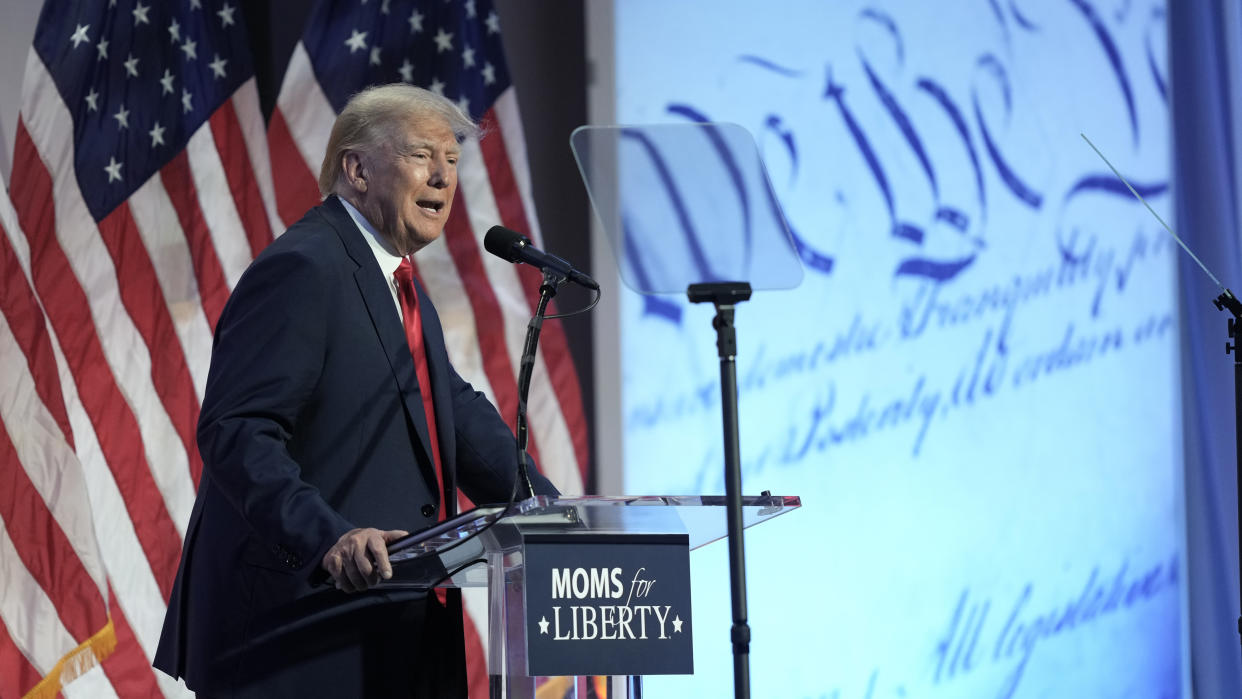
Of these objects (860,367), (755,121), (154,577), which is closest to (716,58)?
(755,121)

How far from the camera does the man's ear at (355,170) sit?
2094 millimetres

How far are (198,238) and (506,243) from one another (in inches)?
66.5

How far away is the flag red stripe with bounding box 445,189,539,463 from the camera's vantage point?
350 centimetres

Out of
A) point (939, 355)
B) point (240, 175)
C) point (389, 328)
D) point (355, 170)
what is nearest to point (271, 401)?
point (389, 328)

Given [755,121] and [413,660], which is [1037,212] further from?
[413,660]

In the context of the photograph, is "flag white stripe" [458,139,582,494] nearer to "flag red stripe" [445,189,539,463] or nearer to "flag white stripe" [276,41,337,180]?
"flag red stripe" [445,189,539,463]

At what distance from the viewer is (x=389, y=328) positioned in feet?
6.44

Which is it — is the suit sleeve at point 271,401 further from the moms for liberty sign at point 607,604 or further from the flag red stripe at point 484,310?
the flag red stripe at point 484,310

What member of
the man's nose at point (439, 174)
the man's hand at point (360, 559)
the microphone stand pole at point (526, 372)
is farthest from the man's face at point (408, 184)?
the man's hand at point (360, 559)

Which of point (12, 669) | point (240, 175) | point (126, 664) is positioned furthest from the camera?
point (240, 175)

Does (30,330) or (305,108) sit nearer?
(30,330)

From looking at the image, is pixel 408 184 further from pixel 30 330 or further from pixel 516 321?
pixel 516 321

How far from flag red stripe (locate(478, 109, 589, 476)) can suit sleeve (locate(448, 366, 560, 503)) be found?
133cm

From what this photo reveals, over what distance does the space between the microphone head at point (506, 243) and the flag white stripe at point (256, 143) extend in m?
1.64
